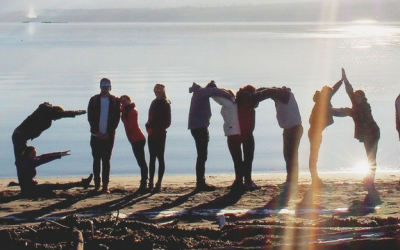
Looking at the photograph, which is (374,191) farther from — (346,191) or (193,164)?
(193,164)

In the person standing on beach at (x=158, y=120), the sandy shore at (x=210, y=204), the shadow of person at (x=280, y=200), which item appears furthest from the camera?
the person standing on beach at (x=158, y=120)

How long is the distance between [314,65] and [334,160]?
21.9 m

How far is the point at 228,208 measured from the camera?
9.64m

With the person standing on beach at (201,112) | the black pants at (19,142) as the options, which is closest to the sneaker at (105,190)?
the black pants at (19,142)

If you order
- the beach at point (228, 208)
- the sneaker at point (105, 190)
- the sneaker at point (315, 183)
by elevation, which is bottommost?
the beach at point (228, 208)

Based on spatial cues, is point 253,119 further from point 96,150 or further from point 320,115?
point 96,150

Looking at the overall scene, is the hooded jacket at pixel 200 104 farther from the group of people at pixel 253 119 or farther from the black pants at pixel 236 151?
the black pants at pixel 236 151

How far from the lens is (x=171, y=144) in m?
16.4

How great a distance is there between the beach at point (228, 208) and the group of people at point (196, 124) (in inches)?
13.2

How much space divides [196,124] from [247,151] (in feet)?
2.66

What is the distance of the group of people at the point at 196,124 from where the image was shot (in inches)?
410

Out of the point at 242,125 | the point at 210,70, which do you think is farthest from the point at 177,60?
the point at 242,125

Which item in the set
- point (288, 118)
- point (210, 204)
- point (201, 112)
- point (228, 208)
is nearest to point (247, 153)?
point (288, 118)

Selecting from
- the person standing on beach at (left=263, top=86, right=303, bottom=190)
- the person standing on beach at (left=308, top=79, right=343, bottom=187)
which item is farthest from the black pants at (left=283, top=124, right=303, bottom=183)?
the person standing on beach at (left=308, top=79, right=343, bottom=187)
